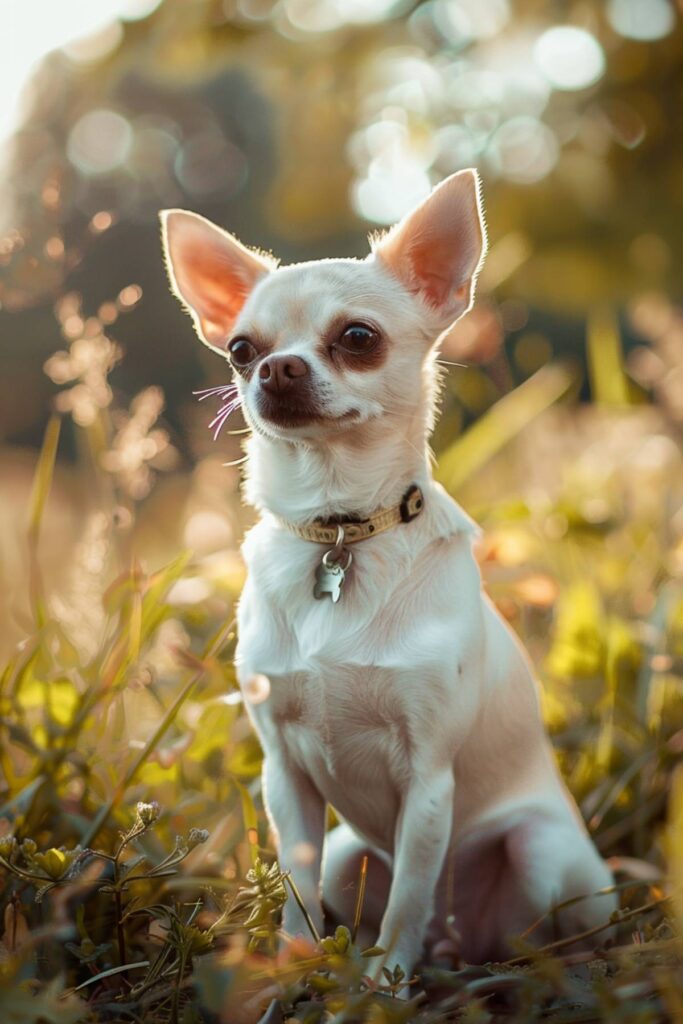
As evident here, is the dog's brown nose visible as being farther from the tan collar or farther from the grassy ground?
the grassy ground

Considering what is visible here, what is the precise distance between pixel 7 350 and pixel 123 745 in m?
6.67

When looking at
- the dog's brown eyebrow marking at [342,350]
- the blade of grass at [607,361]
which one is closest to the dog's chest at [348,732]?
the dog's brown eyebrow marking at [342,350]

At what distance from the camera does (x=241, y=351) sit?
192 centimetres

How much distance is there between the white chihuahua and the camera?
1.82m

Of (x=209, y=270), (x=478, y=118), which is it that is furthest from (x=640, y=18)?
(x=209, y=270)

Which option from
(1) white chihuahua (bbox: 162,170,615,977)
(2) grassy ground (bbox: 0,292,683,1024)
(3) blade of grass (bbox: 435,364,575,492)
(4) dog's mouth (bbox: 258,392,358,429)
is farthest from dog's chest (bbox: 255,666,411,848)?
(3) blade of grass (bbox: 435,364,575,492)

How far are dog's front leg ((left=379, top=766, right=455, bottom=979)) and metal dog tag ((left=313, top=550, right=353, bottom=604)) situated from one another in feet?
1.22

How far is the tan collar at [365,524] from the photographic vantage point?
6.27 feet

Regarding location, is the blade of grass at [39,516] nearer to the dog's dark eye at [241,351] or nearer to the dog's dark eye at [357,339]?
the dog's dark eye at [241,351]

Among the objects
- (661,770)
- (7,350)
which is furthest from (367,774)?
(7,350)

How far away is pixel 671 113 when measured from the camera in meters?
3.49

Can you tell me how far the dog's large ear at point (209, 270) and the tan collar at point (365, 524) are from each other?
17.5 inches

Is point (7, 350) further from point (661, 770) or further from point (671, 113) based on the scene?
point (661, 770)

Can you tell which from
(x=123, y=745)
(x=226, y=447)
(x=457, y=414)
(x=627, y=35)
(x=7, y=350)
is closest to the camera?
(x=123, y=745)
